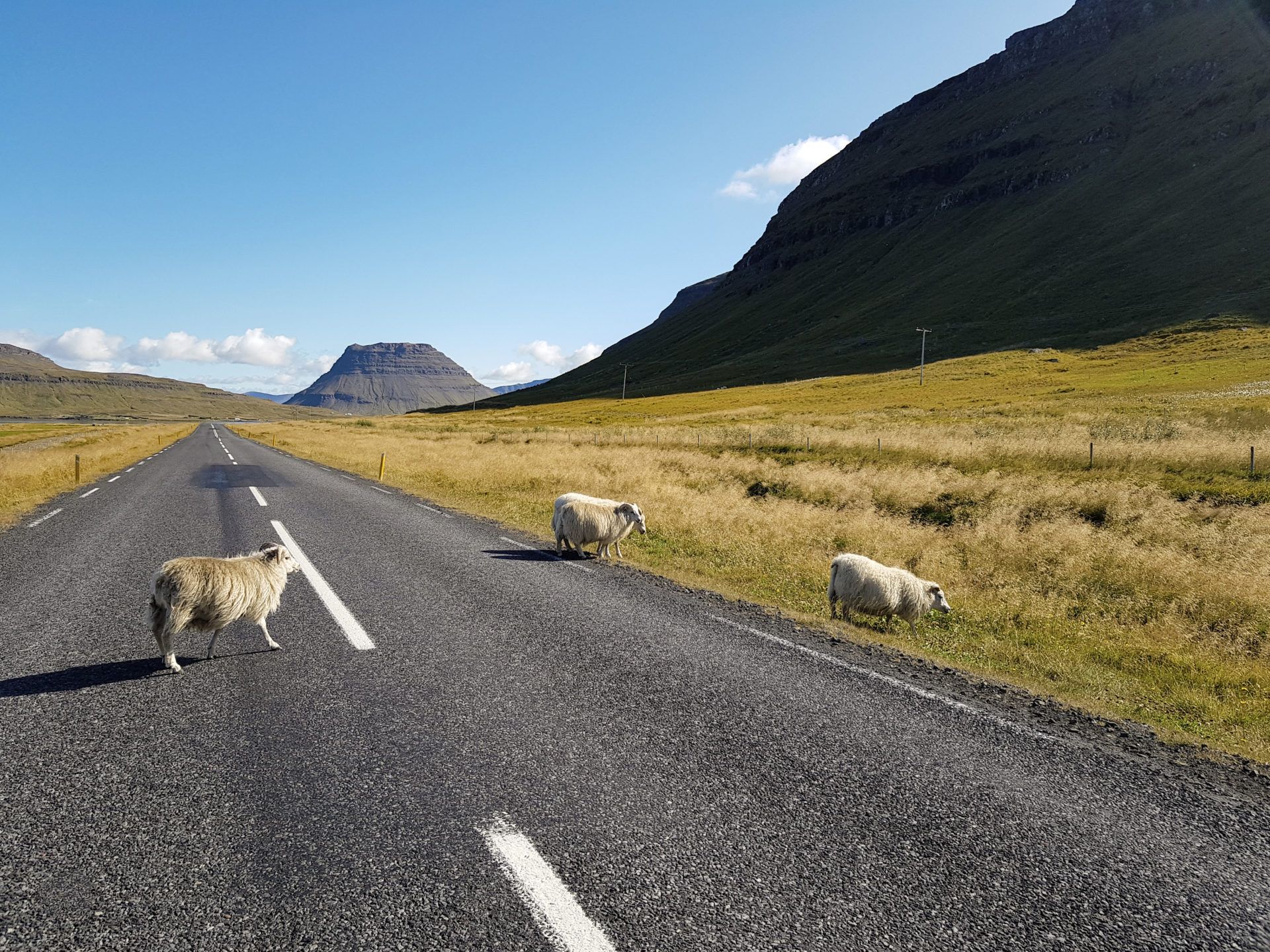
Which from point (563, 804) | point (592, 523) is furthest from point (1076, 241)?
point (563, 804)

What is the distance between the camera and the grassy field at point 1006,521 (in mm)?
8852

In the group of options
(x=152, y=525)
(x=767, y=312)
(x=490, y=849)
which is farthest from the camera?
(x=767, y=312)

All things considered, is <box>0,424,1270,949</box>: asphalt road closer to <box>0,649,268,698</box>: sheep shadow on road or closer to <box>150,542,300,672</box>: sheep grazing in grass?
<box>0,649,268,698</box>: sheep shadow on road

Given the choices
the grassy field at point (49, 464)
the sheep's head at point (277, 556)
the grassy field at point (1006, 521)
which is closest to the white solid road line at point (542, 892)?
the sheep's head at point (277, 556)

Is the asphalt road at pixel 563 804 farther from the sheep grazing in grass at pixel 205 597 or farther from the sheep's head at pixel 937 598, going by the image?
the sheep's head at pixel 937 598

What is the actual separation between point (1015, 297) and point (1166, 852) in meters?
147

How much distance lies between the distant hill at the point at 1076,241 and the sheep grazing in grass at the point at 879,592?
104978mm

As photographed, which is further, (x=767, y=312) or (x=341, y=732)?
(x=767, y=312)

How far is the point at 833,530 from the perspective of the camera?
696 inches

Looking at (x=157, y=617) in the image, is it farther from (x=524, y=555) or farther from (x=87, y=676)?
(x=524, y=555)

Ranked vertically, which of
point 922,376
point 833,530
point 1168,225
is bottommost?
point 833,530

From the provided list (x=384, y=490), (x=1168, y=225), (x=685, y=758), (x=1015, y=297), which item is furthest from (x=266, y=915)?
(x=1168, y=225)

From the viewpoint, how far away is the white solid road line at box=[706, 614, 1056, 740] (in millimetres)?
6059

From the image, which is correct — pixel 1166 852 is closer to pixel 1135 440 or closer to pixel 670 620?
pixel 670 620
